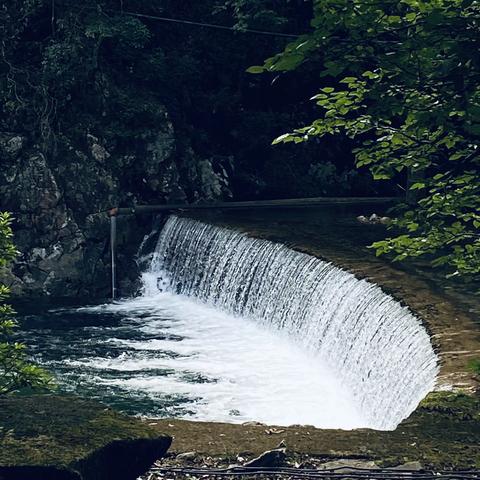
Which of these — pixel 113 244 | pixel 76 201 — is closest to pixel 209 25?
pixel 76 201

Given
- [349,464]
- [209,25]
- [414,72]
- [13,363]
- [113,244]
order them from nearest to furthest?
1. [414,72]
2. [13,363]
3. [349,464]
4. [113,244]
5. [209,25]

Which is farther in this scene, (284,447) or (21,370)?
(284,447)

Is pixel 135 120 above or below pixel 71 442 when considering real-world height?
above

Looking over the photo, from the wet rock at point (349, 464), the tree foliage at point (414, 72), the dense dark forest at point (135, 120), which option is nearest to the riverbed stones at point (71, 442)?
the wet rock at point (349, 464)

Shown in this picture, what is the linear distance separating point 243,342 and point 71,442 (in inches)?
491

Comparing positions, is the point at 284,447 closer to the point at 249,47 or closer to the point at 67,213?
the point at 67,213

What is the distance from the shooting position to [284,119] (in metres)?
29.2

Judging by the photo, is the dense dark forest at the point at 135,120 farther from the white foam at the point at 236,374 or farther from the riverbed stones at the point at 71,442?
the riverbed stones at the point at 71,442

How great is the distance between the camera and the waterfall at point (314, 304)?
1459cm

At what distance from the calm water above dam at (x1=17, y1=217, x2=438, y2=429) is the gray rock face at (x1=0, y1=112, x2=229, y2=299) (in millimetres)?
1325

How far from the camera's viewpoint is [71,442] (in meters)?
7.49

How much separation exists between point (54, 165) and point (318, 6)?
62.0ft

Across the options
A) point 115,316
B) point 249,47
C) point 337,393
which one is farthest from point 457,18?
point 249,47

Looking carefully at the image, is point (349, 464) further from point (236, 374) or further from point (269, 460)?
point (236, 374)
